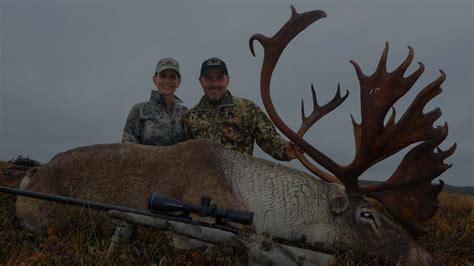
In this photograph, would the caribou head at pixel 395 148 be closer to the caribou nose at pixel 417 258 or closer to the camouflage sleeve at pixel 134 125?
the caribou nose at pixel 417 258

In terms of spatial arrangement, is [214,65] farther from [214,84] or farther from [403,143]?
[403,143]

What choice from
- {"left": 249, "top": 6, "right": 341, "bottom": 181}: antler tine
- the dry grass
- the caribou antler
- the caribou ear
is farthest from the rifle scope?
{"left": 249, "top": 6, "right": 341, "bottom": 181}: antler tine

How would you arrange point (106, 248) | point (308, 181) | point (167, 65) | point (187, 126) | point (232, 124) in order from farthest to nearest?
Answer: 1. point (167, 65)
2. point (187, 126)
3. point (232, 124)
4. point (308, 181)
5. point (106, 248)

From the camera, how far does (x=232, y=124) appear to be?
23.7 feet

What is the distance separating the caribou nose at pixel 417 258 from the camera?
4461 millimetres

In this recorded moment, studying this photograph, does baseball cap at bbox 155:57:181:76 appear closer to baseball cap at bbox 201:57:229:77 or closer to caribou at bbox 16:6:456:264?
baseball cap at bbox 201:57:229:77

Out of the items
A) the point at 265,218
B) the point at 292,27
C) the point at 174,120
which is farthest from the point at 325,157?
the point at 174,120

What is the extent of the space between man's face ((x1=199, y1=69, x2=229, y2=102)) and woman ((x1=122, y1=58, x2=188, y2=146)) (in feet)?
2.35

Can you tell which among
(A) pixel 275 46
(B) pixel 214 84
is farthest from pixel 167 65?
(A) pixel 275 46

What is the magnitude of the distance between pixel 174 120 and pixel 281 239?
3539mm

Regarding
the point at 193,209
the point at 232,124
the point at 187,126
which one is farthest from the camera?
the point at 187,126

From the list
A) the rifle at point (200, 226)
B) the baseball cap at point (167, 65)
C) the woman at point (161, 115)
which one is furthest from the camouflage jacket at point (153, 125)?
the rifle at point (200, 226)

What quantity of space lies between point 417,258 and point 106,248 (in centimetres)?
295

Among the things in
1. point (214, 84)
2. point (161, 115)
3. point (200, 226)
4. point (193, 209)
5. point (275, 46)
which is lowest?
point (200, 226)
